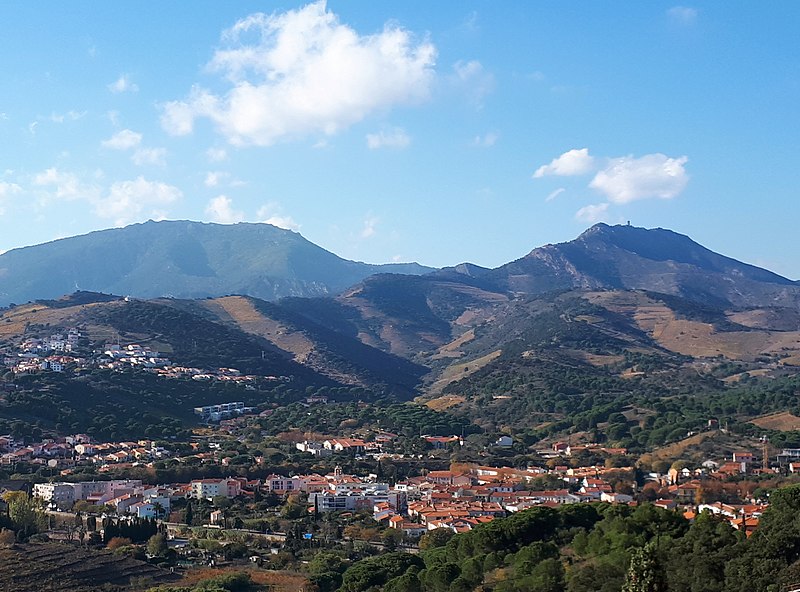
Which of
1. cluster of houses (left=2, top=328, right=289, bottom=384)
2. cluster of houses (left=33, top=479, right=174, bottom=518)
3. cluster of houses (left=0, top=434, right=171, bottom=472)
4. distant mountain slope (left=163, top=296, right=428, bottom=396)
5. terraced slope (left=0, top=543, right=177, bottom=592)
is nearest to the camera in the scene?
terraced slope (left=0, top=543, right=177, bottom=592)

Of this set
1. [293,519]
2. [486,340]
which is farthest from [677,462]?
[486,340]

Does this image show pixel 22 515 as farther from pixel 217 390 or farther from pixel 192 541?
pixel 217 390

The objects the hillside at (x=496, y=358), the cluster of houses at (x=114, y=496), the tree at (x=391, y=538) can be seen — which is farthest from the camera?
the hillside at (x=496, y=358)

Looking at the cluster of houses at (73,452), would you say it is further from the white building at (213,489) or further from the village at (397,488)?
the white building at (213,489)

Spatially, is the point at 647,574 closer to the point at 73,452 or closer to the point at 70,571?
the point at 70,571

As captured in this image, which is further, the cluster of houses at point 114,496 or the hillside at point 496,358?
the hillside at point 496,358

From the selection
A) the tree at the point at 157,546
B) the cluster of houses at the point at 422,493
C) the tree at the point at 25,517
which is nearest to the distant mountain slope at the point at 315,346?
the cluster of houses at the point at 422,493

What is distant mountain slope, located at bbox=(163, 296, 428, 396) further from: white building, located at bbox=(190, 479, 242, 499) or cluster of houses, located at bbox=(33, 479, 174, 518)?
cluster of houses, located at bbox=(33, 479, 174, 518)

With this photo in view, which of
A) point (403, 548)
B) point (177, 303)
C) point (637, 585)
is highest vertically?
point (177, 303)

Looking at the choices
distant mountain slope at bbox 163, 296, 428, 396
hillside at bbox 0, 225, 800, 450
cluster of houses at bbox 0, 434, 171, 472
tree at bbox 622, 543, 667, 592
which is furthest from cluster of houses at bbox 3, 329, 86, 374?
tree at bbox 622, 543, 667, 592

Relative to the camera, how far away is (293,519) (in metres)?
38.9

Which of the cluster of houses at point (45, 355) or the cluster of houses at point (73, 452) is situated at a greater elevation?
the cluster of houses at point (45, 355)

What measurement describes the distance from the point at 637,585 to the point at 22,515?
26.5 m

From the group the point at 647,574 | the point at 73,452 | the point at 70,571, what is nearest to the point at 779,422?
the point at 73,452
